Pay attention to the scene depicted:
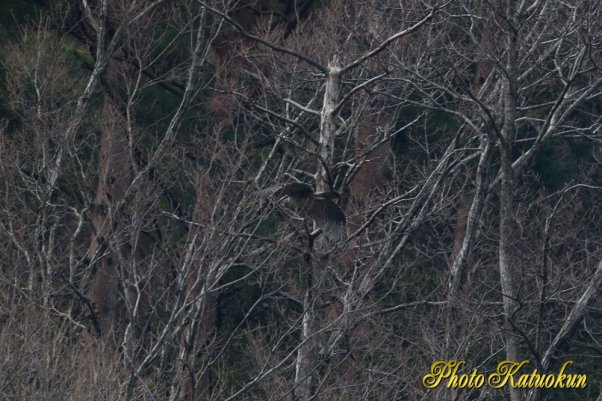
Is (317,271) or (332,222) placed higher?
(332,222)

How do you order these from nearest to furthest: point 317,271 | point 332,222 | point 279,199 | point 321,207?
point 321,207, point 332,222, point 279,199, point 317,271

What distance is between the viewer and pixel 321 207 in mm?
10969

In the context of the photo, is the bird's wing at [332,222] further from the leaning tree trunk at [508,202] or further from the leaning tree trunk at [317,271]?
the leaning tree trunk at [508,202]

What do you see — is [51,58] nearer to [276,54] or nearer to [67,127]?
[67,127]

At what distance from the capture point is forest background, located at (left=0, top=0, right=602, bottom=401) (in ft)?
38.6

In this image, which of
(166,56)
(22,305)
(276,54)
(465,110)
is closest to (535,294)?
(465,110)

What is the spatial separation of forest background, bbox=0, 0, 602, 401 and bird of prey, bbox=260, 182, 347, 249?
0.24 metres

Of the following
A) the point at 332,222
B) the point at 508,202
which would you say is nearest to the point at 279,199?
the point at 332,222

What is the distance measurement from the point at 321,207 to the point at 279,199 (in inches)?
24.0

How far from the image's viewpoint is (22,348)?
411 inches

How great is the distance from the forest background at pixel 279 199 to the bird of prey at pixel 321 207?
24 cm

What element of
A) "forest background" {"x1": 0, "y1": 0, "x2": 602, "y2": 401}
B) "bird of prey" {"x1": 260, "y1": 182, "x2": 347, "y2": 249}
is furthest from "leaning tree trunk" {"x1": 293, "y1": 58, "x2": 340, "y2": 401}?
"bird of prey" {"x1": 260, "y1": 182, "x2": 347, "y2": 249}

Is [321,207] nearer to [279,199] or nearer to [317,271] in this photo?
[279,199]

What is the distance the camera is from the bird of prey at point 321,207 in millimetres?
10680
